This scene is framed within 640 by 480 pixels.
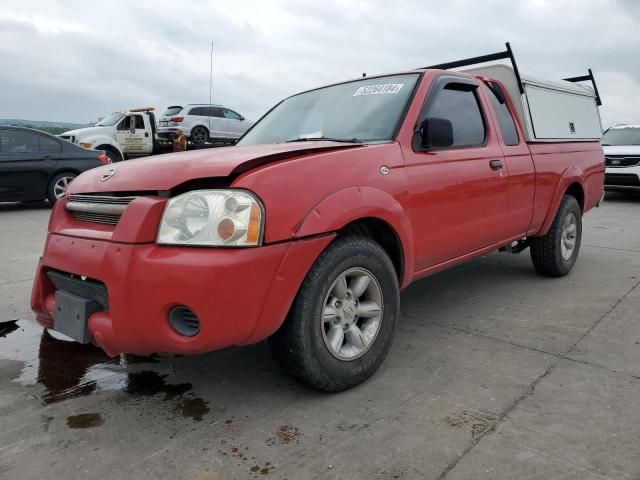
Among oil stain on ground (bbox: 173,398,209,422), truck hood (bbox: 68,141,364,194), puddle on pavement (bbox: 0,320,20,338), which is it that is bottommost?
puddle on pavement (bbox: 0,320,20,338)

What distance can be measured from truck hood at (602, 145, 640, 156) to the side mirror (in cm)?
989

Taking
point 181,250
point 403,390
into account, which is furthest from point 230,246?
point 403,390

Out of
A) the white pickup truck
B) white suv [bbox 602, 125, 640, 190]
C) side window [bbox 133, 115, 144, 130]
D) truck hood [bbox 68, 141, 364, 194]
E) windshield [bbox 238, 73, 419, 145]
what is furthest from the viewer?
side window [bbox 133, 115, 144, 130]

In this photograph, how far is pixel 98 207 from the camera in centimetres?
259

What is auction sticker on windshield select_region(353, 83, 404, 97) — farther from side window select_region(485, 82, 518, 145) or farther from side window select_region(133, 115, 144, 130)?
side window select_region(133, 115, 144, 130)

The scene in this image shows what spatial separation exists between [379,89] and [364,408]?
79.5 inches

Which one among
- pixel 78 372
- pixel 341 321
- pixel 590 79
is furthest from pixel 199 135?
pixel 341 321

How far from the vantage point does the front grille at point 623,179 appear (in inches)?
435

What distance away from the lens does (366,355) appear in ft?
8.96

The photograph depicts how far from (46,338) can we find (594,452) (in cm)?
325

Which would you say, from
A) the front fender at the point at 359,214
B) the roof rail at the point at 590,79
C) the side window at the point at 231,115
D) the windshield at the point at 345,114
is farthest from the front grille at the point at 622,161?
the side window at the point at 231,115

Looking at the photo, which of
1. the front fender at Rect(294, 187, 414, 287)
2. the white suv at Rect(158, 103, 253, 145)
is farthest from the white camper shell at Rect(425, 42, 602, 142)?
the white suv at Rect(158, 103, 253, 145)

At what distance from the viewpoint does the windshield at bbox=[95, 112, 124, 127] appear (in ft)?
57.7

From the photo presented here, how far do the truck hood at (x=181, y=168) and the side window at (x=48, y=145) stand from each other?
7878 mm
